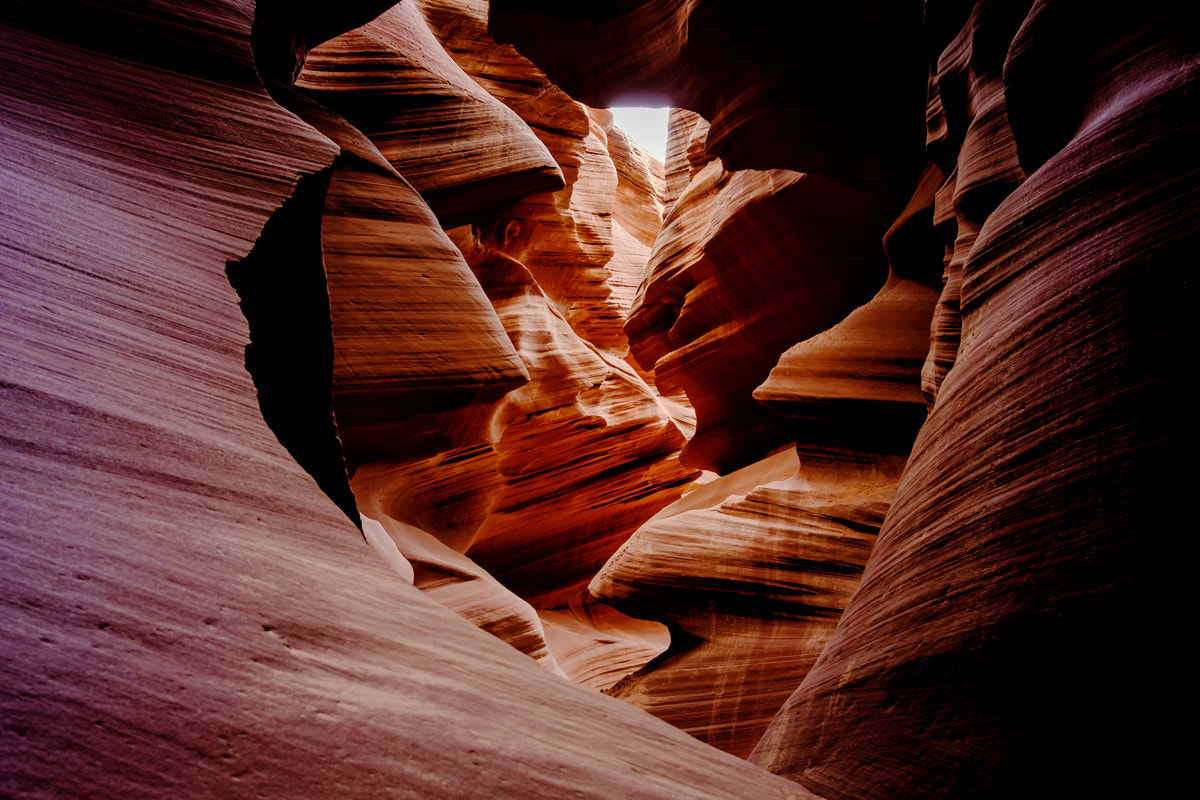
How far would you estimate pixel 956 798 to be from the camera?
183 cm

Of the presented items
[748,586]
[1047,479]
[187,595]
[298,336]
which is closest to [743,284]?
[748,586]

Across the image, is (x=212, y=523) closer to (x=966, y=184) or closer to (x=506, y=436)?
(x=966, y=184)

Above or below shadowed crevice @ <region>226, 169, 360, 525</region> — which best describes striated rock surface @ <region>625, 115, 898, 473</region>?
above

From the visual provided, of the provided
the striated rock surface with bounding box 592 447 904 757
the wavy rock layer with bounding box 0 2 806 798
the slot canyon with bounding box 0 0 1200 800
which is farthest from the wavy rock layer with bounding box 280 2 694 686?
the wavy rock layer with bounding box 0 2 806 798

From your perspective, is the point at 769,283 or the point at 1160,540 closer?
the point at 1160,540

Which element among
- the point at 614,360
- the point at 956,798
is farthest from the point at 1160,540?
the point at 614,360

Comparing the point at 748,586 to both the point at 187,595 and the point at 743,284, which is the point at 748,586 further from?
the point at 187,595

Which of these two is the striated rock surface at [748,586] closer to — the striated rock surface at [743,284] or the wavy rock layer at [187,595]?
the striated rock surface at [743,284]

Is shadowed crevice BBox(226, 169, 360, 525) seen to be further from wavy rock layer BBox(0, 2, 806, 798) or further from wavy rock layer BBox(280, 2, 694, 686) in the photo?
wavy rock layer BBox(280, 2, 694, 686)

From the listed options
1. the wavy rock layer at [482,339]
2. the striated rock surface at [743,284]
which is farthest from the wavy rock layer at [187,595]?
the striated rock surface at [743,284]

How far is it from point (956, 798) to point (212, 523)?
1979 mm

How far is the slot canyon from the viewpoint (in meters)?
1.16

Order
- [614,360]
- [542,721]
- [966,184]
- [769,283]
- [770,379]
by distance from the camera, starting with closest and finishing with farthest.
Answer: [542,721]
[966,184]
[770,379]
[769,283]
[614,360]

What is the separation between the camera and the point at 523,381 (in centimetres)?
632
